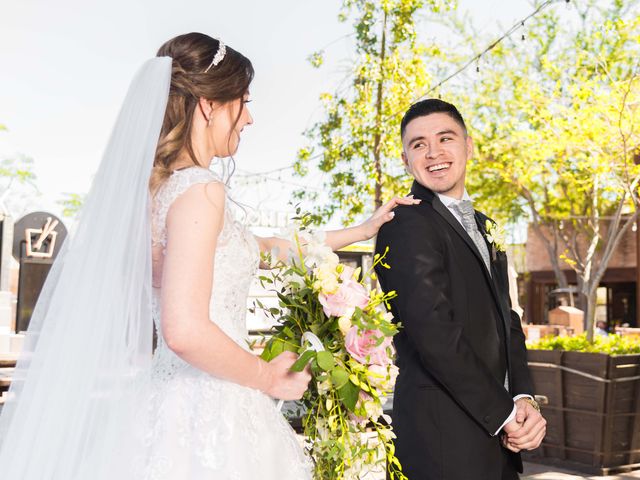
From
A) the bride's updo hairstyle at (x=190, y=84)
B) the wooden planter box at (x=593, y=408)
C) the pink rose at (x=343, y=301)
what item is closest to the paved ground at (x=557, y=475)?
the wooden planter box at (x=593, y=408)

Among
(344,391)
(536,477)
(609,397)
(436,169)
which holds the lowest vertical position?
(536,477)

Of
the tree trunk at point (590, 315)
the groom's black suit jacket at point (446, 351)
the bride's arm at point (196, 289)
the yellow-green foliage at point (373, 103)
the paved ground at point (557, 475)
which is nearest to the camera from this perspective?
the bride's arm at point (196, 289)

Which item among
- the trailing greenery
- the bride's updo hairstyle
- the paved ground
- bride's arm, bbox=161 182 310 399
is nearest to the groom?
bride's arm, bbox=161 182 310 399

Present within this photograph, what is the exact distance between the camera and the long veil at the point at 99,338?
1952 millimetres

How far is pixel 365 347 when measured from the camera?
2051 millimetres

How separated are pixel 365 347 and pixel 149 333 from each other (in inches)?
25.6

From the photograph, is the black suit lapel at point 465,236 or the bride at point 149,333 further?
the black suit lapel at point 465,236

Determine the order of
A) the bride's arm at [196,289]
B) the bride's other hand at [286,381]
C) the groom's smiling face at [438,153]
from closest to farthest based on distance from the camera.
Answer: the bride's arm at [196,289]
the bride's other hand at [286,381]
the groom's smiling face at [438,153]

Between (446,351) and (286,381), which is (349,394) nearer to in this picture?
(286,381)

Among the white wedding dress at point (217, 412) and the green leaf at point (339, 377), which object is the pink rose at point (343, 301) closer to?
the green leaf at point (339, 377)

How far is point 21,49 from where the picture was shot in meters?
50.9

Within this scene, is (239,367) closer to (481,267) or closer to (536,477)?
(481,267)

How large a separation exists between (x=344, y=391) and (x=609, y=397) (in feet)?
15.3

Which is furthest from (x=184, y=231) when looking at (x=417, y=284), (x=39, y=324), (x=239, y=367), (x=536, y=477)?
(x=536, y=477)
